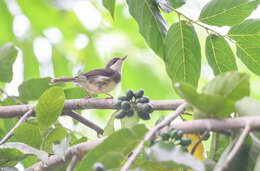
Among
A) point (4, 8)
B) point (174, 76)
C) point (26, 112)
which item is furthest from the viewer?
point (4, 8)

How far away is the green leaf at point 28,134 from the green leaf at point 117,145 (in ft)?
1.74

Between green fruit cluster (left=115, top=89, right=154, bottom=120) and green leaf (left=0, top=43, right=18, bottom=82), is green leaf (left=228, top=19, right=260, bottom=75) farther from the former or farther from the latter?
green leaf (left=0, top=43, right=18, bottom=82)

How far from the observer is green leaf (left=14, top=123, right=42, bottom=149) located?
5.43 feet

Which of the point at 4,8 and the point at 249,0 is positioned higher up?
the point at 4,8

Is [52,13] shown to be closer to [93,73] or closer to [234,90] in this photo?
[93,73]

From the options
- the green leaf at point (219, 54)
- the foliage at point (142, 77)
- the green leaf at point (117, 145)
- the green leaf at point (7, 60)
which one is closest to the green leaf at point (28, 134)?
the foliage at point (142, 77)

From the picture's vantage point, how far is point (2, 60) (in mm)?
2217

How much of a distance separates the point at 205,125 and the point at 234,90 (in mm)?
153

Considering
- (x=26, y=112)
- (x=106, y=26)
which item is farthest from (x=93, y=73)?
(x=26, y=112)

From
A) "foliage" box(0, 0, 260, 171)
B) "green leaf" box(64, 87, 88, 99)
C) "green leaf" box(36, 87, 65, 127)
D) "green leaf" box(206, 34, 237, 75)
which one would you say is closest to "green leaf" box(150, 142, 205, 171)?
"foliage" box(0, 0, 260, 171)

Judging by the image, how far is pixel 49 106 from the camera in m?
1.68

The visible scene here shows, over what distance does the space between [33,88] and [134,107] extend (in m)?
0.96

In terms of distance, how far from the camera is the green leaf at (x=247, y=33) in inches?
79.7

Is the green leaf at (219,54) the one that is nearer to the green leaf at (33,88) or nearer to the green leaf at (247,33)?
the green leaf at (247,33)
